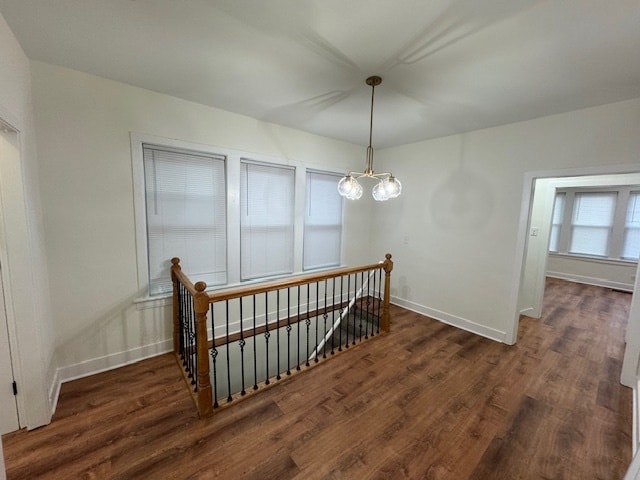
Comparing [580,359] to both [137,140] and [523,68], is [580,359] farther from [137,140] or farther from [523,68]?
[137,140]

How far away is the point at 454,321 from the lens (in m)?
3.62

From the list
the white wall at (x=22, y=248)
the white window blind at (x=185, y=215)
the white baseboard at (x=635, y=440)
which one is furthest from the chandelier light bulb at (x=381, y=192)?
the white wall at (x=22, y=248)

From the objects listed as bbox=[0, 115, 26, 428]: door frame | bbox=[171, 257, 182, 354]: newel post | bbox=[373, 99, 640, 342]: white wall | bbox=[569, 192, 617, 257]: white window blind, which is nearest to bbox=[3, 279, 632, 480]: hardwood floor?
bbox=[171, 257, 182, 354]: newel post

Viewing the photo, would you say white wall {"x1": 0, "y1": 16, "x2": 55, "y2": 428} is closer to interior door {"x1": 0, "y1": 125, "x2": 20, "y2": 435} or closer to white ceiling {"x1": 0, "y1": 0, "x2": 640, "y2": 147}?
interior door {"x1": 0, "y1": 125, "x2": 20, "y2": 435}

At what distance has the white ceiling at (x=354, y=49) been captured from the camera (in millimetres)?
1393

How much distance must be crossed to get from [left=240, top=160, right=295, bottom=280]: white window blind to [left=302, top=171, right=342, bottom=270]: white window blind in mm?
326

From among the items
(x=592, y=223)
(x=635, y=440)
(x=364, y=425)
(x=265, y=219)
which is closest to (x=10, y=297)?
(x=265, y=219)

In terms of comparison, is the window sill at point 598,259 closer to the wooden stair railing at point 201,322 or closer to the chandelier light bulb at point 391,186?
the wooden stair railing at point 201,322

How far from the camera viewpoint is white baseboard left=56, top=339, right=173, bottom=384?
227cm

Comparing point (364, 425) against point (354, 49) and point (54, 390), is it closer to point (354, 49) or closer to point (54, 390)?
point (54, 390)

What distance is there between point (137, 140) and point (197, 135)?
553 millimetres

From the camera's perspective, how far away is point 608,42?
1.55 metres

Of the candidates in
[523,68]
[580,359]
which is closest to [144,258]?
[523,68]

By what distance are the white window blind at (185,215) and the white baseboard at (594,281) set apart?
796 cm
